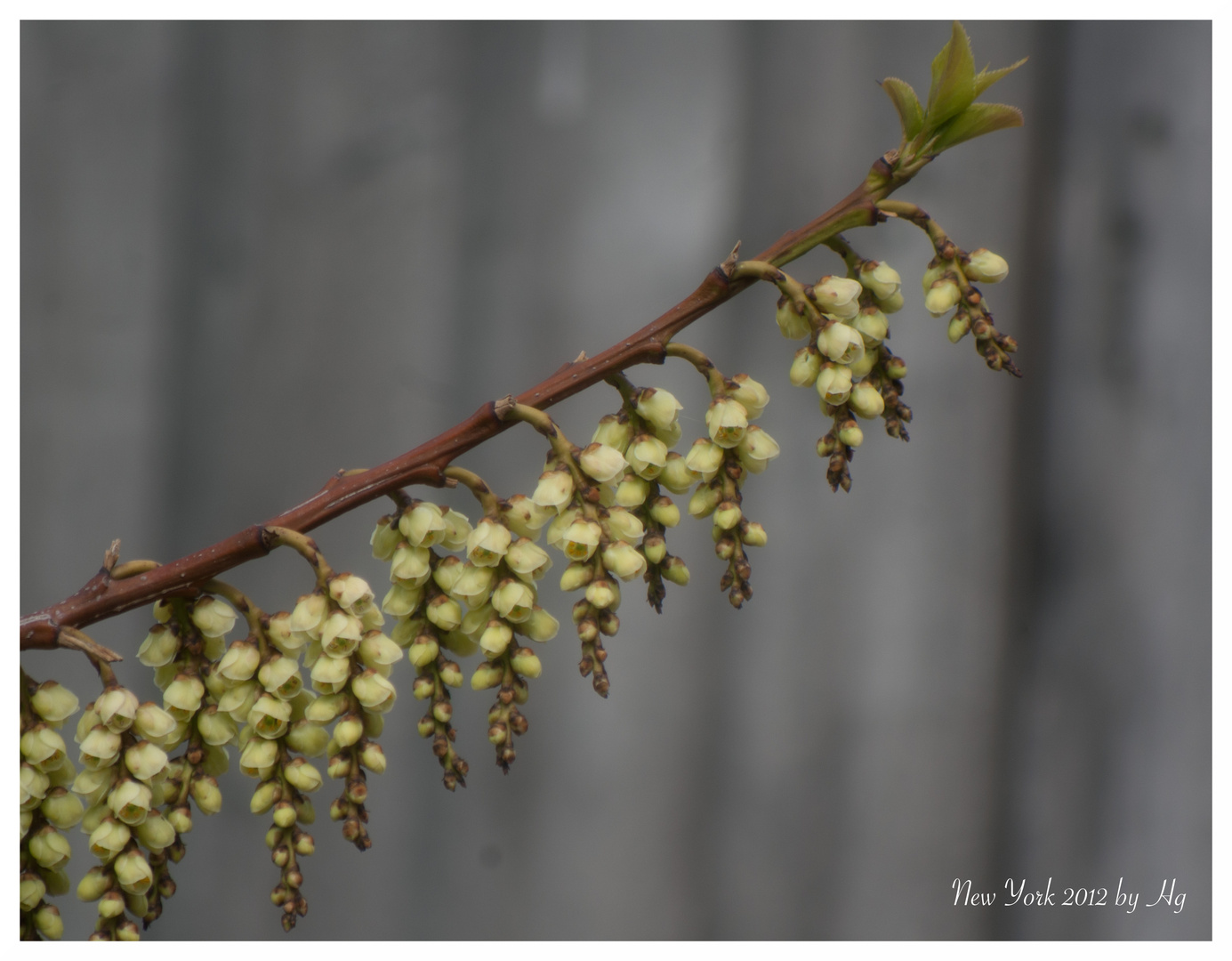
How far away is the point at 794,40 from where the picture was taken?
83 centimetres

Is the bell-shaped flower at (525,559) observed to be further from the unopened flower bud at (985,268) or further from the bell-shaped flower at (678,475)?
the unopened flower bud at (985,268)

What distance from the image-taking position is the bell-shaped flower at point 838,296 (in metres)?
0.29

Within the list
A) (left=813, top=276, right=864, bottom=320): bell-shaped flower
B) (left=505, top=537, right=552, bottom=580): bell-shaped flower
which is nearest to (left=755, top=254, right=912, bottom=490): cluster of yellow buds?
(left=813, top=276, right=864, bottom=320): bell-shaped flower

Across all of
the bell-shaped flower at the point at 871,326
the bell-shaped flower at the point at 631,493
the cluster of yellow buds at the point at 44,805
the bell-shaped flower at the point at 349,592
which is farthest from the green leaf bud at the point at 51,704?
the bell-shaped flower at the point at 871,326

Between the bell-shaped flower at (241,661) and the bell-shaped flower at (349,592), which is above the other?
the bell-shaped flower at (349,592)

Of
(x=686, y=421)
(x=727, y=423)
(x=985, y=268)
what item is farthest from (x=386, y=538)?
(x=686, y=421)

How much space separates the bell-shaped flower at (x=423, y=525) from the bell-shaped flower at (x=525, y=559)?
0.03 metres

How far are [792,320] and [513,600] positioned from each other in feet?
0.46

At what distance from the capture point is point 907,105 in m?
0.30

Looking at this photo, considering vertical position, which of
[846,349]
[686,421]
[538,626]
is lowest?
[686,421]

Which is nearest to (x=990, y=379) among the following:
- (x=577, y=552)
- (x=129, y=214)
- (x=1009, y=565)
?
(x=1009, y=565)

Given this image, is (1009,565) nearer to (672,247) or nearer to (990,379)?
(990,379)

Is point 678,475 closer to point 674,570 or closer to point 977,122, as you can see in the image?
point 674,570

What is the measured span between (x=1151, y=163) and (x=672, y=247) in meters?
0.47
